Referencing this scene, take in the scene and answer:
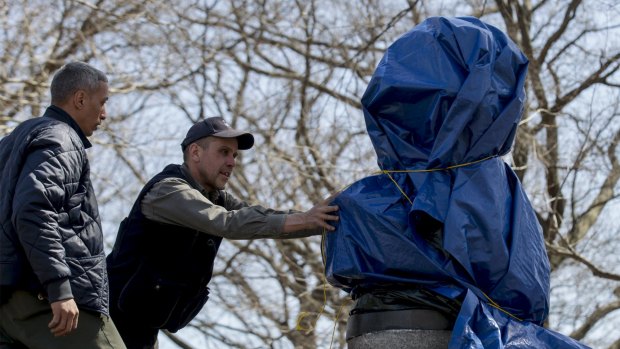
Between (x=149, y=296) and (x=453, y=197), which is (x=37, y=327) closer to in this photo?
(x=149, y=296)

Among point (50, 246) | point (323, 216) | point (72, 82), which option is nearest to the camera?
point (50, 246)

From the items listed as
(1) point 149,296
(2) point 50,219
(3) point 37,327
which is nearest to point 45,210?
(2) point 50,219

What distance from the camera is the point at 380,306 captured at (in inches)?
171

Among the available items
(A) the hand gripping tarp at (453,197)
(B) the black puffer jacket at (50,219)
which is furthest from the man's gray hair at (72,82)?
(A) the hand gripping tarp at (453,197)

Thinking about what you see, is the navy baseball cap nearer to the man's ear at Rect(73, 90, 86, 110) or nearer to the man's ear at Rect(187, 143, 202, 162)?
the man's ear at Rect(187, 143, 202, 162)

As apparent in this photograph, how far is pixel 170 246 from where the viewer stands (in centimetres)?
497

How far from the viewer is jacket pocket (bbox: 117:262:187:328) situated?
4.91 meters

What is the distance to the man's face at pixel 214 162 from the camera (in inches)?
205

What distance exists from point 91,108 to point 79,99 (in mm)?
62

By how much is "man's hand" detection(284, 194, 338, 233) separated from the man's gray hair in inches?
39.9

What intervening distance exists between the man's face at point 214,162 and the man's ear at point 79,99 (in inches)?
31.3

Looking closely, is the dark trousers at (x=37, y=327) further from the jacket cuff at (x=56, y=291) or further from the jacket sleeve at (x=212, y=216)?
the jacket sleeve at (x=212, y=216)

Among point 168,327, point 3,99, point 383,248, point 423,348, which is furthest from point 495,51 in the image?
point 3,99

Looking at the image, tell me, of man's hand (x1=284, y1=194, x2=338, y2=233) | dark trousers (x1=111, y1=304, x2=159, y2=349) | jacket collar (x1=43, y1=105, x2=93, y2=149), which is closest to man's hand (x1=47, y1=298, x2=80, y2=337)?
jacket collar (x1=43, y1=105, x2=93, y2=149)
